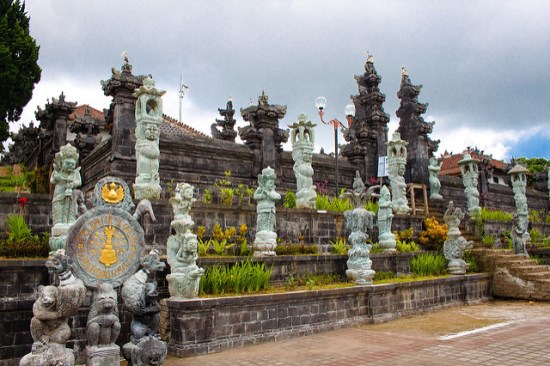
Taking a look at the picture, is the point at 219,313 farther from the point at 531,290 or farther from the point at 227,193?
the point at 531,290

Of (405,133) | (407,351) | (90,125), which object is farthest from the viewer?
(405,133)

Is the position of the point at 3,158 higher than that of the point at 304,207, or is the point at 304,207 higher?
the point at 3,158

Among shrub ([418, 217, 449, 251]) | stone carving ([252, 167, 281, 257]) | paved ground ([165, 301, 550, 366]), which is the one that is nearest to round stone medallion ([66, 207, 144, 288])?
paved ground ([165, 301, 550, 366])

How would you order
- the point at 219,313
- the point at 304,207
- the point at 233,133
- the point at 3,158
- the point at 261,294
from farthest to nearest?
the point at 3,158
the point at 233,133
the point at 304,207
the point at 261,294
the point at 219,313

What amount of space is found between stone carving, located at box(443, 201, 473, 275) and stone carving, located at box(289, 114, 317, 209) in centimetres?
407

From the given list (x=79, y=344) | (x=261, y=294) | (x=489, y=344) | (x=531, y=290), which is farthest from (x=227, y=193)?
(x=531, y=290)

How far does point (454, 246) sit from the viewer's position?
13617 millimetres

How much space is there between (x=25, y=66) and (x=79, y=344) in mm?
12139

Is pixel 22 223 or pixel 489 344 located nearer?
pixel 489 344

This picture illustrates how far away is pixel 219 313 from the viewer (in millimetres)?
7684

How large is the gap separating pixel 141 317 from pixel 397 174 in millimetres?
12648

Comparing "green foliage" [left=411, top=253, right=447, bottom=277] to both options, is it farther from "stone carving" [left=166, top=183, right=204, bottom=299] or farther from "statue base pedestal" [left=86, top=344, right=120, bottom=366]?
"statue base pedestal" [left=86, top=344, right=120, bottom=366]

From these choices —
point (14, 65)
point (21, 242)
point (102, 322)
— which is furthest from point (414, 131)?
point (102, 322)

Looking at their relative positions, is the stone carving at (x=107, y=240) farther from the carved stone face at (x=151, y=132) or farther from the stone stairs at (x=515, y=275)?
the stone stairs at (x=515, y=275)
